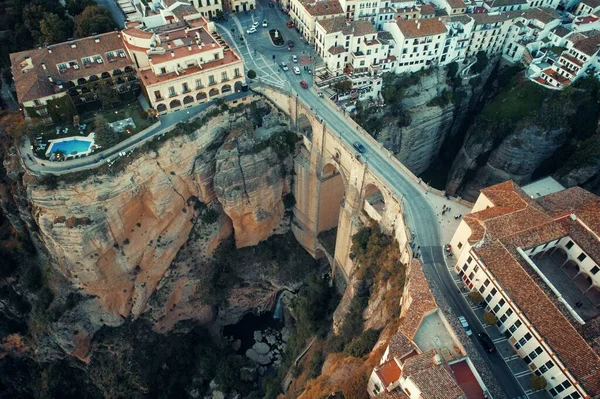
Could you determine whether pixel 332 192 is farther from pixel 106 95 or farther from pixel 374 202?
pixel 106 95

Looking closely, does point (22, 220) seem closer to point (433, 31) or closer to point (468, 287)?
point (468, 287)

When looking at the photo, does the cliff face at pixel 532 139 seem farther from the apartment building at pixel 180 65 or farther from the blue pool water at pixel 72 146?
the blue pool water at pixel 72 146

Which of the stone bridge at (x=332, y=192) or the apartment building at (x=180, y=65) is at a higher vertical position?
the apartment building at (x=180, y=65)

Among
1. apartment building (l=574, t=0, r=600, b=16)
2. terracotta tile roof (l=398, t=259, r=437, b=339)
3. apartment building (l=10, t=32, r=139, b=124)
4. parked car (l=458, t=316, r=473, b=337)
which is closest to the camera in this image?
terracotta tile roof (l=398, t=259, r=437, b=339)

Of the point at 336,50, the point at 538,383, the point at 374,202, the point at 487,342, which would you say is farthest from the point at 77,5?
the point at 538,383

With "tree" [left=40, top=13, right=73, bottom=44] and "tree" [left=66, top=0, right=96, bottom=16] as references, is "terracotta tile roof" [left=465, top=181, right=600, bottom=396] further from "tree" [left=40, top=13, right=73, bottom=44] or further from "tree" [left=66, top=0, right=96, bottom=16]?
"tree" [left=66, top=0, right=96, bottom=16]

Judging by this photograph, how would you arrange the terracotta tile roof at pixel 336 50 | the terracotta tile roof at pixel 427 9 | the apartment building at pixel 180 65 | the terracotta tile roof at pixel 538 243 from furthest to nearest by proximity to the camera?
the terracotta tile roof at pixel 427 9, the terracotta tile roof at pixel 336 50, the apartment building at pixel 180 65, the terracotta tile roof at pixel 538 243

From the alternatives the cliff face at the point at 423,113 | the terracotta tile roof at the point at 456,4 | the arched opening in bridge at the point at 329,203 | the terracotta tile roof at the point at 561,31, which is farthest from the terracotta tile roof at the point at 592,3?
the arched opening in bridge at the point at 329,203

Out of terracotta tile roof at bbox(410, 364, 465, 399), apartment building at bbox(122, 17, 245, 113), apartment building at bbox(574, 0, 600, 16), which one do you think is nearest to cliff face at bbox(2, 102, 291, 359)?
apartment building at bbox(122, 17, 245, 113)
